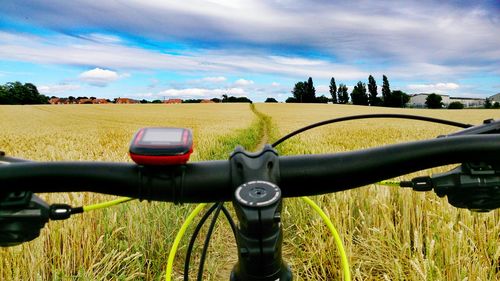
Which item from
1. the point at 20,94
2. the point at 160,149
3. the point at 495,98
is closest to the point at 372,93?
the point at 495,98

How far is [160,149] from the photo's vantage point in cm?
82

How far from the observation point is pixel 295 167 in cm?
92

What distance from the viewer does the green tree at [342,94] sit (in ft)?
385

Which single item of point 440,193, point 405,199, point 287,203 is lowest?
point 287,203

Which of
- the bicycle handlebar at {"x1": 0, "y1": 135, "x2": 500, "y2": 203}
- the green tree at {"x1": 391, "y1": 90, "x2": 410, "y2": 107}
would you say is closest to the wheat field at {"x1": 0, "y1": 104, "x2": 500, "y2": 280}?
the bicycle handlebar at {"x1": 0, "y1": 135, "x2": 500, "y2": 203}

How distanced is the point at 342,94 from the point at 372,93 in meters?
13.3

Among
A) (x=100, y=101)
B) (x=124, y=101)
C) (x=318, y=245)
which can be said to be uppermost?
(x=100, y=101)

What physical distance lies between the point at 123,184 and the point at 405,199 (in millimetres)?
2878

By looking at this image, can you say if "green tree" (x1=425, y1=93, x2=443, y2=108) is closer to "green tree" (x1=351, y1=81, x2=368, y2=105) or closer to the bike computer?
"green tree" (x1=351, y1=81, x2=368, y2=105)

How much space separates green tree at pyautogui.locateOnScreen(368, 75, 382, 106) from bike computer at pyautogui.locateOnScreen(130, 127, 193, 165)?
361ft

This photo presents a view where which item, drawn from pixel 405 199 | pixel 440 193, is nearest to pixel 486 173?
pixel 440 193

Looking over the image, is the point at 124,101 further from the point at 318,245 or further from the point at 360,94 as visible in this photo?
the point at 318,245

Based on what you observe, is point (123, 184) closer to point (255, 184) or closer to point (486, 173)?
point (255, 184)

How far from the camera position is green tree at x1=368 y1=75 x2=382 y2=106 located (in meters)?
105
